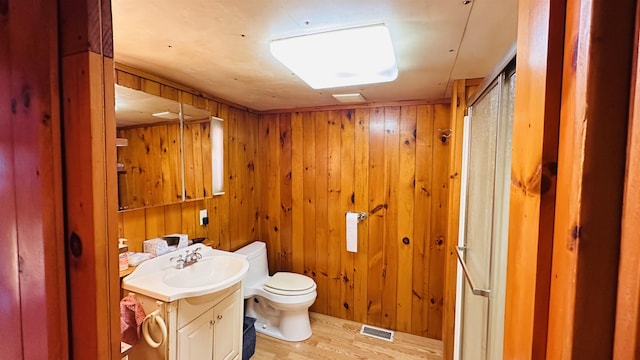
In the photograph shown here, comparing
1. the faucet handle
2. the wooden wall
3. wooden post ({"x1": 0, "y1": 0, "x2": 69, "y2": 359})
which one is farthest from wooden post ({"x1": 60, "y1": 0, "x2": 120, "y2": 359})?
the wooden wall

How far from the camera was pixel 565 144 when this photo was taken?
0.34 metres

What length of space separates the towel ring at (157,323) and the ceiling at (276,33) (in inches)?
51.4

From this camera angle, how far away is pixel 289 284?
2.39 metres

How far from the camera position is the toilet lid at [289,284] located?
231 centimetres

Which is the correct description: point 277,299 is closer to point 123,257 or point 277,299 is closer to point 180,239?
point 180,239

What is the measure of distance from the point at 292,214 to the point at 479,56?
2016 millimetres

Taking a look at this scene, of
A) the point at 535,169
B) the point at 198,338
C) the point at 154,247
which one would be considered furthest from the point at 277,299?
the point at 535,169

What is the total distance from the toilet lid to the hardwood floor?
0.43 m


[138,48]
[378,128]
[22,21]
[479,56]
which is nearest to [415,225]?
[378,128]

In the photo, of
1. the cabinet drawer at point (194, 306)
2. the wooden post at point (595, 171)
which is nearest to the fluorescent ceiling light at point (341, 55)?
the wooden post at point (595, 171)

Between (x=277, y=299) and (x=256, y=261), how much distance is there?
406 mm

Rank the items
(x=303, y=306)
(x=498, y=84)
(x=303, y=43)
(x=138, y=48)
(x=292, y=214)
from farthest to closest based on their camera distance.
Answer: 1. (x=292, y=214)
2. (x=303, y=306)
3. (x=138, y=48)
4. (x=303, y=43)
5. (x=498, y=84)

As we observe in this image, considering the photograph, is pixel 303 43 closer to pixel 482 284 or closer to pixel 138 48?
pixel 138 48

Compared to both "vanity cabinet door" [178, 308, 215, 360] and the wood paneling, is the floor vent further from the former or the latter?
the wood paneling
